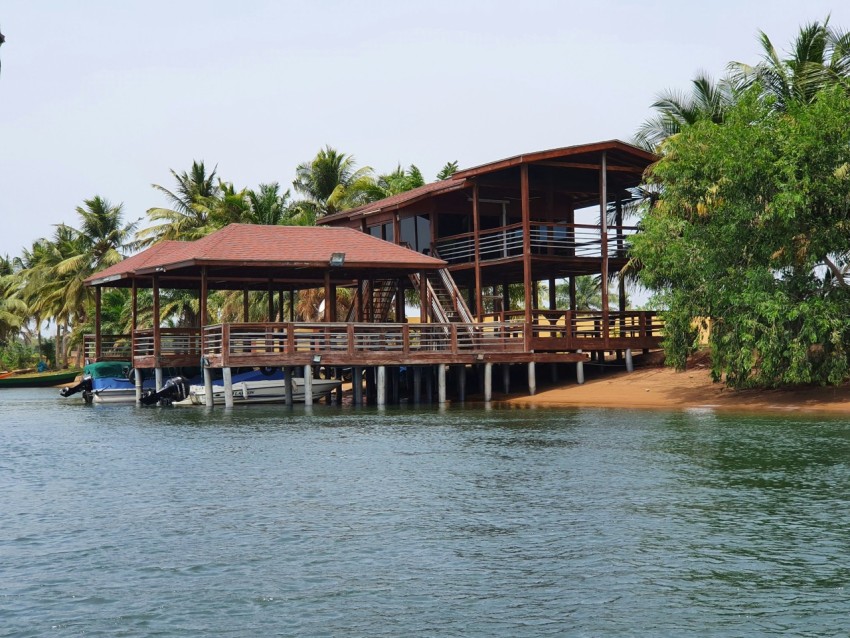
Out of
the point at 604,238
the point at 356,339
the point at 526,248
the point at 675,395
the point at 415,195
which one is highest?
the point at 415,195

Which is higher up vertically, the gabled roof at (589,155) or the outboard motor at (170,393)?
the gabled roof at (589,155)

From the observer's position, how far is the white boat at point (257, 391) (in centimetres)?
3709

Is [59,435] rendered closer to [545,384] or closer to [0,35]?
[545,384]

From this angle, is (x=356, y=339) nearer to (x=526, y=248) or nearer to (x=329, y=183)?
(x=526, y=248)

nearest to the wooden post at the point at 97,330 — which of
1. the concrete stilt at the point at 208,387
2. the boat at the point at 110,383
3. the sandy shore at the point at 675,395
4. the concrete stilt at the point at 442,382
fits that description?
the boat at the point at 110,383

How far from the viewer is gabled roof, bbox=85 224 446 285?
34.3 metres

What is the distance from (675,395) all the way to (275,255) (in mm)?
13228

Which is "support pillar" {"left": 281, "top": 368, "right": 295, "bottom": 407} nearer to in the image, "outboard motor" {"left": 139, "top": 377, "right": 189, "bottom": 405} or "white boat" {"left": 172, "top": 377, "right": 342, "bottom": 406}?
"white boat" {"left": 172, "top": 377, "right": 342, "bottom": 406}

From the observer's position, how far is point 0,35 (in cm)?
480

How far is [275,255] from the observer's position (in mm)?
34906

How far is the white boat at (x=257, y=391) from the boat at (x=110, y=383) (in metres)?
3.54

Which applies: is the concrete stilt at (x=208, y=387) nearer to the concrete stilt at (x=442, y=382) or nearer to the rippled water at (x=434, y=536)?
the concrete stilt at (x=442, y=382)

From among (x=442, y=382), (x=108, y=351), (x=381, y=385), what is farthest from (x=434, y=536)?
(x=108, y=351)

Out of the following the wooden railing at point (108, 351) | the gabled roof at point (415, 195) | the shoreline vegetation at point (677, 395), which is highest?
the gabled roof at point (415, 195)
